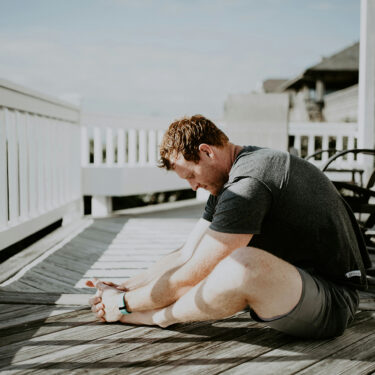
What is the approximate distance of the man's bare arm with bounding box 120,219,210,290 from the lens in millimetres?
1881

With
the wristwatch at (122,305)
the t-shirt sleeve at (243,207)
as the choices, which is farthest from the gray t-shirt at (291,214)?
the wristwatch at (122,305)

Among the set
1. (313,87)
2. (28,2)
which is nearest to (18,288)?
(313,87)

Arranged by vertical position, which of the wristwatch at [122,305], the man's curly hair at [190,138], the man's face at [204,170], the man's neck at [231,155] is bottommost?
the wristwatch at [122,305]

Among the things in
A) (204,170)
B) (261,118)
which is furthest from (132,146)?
(204,170)

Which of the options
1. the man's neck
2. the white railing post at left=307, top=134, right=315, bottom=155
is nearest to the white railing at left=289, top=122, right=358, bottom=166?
the white railing post at left=307, top=134, right=315, bottom=155

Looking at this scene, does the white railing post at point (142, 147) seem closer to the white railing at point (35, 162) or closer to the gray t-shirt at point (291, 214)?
the white railing at point (35, 162)

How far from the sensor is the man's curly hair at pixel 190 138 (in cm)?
163

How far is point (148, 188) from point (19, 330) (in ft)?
11.9

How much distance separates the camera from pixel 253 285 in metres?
1.42

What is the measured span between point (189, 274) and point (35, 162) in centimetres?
225

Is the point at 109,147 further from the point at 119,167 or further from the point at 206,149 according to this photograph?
the point at 206,149

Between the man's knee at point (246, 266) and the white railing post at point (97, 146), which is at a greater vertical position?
the white railing post at point (97, 146)

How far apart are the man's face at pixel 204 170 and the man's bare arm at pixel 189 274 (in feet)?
0.76

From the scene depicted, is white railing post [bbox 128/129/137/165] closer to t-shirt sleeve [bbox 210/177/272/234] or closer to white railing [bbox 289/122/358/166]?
white railing [bbox 289/122/358/166]
